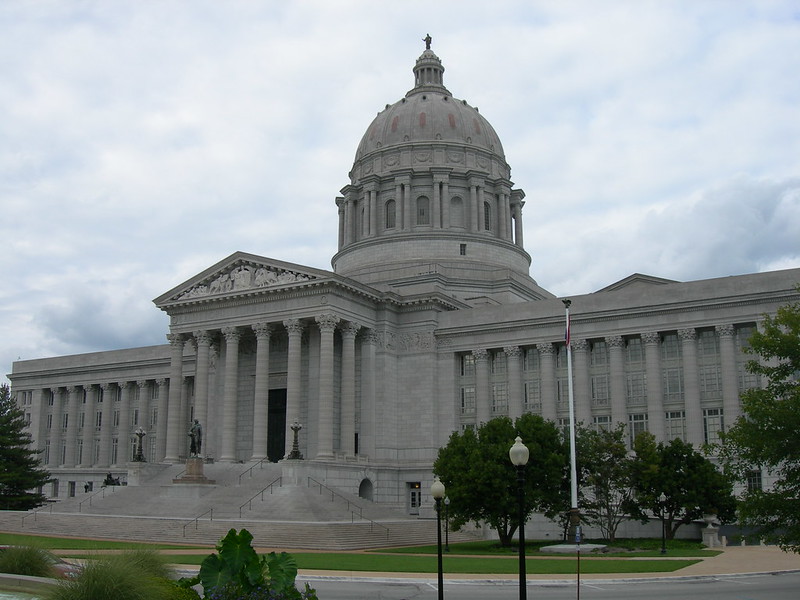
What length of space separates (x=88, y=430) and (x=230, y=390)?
28.1 m

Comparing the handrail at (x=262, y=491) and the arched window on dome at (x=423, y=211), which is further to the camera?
the arched window on dome at (x=423, y=211)

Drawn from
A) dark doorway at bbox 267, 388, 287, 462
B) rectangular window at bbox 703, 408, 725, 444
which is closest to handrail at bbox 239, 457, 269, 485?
dark doorway at bbox 267, 388, 287, 462

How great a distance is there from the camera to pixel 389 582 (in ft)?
91.8

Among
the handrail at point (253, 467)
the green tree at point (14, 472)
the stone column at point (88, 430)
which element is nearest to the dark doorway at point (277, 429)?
the handrail at point (253, 467)

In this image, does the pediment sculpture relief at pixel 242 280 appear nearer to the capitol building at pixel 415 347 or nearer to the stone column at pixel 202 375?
the capitol building at pixel 415 347

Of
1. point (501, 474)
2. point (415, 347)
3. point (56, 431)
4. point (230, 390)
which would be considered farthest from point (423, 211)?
point (56, 431)

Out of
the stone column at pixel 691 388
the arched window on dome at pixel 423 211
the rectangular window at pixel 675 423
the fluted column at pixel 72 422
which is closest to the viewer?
the stone column at pixel 691 388

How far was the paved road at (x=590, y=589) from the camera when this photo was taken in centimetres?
2419

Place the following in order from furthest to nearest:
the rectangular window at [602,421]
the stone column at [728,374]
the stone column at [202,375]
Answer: the stone column at [202,375] → the rectangular window at [602,421] → the stone column at [728,374]

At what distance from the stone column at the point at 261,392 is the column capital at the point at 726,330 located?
31730 millimetres

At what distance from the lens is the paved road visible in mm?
24188

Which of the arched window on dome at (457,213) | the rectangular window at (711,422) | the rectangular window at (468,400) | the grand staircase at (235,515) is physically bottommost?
the grand staircase at (235,515)

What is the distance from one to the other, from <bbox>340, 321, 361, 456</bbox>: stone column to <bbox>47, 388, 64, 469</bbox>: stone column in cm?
3952

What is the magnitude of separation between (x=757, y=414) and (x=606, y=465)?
22.4 metres
